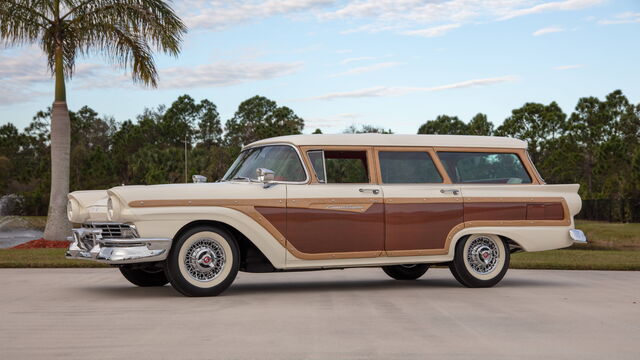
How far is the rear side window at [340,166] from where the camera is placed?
403 inches

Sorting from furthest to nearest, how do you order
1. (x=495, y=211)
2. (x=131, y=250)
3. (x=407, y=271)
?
(x=407, y=271)
(x=495, y=211)
(x=131, y=250)

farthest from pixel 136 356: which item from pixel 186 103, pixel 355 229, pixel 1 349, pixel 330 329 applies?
pixel 186 103

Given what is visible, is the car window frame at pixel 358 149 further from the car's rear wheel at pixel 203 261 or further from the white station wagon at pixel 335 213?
the car's rear wheel at pixel 203 261

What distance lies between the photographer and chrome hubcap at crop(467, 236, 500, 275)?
35.8 ft

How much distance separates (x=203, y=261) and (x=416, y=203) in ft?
9.53

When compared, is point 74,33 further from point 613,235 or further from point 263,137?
point 263,137

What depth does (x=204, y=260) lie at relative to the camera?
9398mm

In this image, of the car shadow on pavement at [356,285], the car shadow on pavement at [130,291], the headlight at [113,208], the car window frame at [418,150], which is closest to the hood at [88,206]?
the headlight at [113,208]

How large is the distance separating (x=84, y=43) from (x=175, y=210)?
525 inches

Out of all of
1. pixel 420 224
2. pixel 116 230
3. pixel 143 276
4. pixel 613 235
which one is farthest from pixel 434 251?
pixel 613 235

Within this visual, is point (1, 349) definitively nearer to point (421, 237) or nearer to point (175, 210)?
point (175, 210)

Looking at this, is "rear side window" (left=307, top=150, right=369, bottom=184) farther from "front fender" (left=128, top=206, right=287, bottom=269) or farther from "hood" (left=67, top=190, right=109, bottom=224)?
"hood" (left=67, top=190, right=109, bottom=224)

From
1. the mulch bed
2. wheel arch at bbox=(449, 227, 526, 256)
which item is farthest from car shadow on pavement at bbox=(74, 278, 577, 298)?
the mulch bed

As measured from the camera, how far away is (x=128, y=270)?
1080cm
